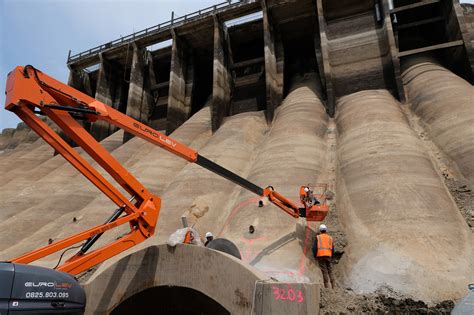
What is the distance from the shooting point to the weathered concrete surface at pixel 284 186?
9.62 m

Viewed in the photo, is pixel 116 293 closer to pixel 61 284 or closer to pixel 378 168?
pixel 61 284

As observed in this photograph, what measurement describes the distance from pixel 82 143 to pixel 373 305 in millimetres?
7005

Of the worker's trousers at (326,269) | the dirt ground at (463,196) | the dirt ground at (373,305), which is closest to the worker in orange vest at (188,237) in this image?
the dirt ground at (373,305)

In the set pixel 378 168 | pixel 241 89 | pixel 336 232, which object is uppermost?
pixel 241 89

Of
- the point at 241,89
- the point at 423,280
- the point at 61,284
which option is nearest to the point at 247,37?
the point at 241,89

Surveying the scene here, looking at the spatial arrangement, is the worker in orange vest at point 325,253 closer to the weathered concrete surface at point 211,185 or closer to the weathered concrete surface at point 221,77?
the weathered concrete surface at point 211,185

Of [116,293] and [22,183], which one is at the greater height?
[22,183]

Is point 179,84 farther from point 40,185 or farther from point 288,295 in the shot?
point 288,295

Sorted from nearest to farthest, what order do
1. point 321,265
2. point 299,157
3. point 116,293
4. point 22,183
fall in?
point 116,293 → point 321,265 → point 299,157 → point 22,183

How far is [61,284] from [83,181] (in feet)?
51.3

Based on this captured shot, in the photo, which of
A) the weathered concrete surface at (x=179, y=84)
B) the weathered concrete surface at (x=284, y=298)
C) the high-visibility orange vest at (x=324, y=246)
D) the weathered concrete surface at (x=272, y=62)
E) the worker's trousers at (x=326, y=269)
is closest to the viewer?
the weathered concrete surface at (x=284, y=298)

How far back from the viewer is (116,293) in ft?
20.6

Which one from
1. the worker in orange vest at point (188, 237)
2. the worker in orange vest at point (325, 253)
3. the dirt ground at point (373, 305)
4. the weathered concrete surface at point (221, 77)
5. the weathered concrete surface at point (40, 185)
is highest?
the weathered concrete surface at point (221, 77)

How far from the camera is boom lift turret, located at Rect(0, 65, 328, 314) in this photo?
20.1ft
